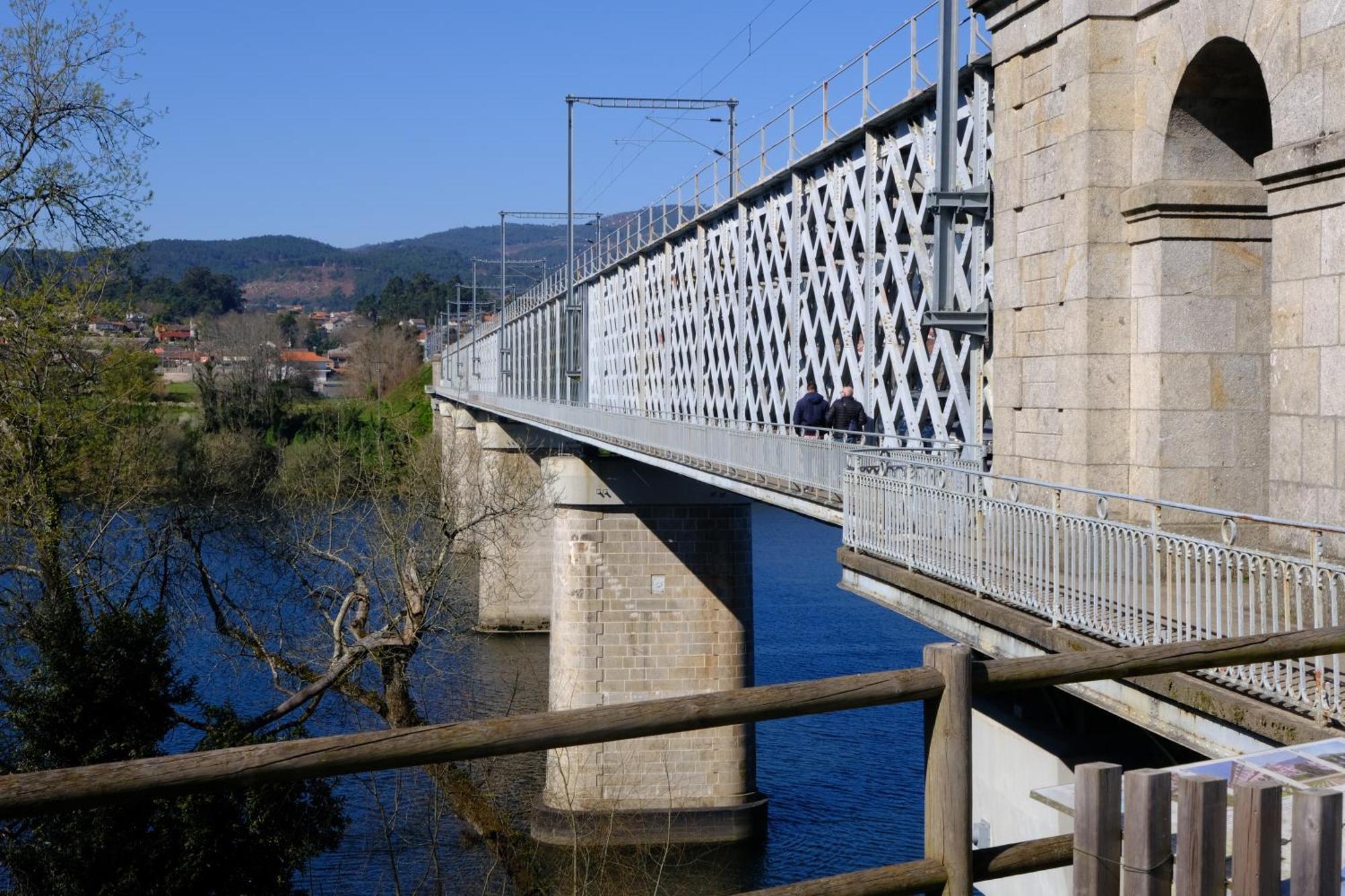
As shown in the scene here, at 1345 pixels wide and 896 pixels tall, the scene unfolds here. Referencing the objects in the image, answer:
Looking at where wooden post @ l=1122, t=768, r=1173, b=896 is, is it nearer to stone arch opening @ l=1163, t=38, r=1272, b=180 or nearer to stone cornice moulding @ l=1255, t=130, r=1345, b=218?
stone cornice moulding @ l=1255, t=130, r=1345, b=218

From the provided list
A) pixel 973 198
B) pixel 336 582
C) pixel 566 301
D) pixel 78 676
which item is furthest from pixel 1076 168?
pixel 566 301

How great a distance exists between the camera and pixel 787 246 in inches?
858

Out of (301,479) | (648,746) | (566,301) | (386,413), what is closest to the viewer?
(648,746)

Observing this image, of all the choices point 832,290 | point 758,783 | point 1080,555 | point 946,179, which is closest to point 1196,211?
point 946,179

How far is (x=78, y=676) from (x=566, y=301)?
2404cm

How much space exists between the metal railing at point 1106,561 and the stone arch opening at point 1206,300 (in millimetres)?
460

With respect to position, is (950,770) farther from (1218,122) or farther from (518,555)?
(518,555)

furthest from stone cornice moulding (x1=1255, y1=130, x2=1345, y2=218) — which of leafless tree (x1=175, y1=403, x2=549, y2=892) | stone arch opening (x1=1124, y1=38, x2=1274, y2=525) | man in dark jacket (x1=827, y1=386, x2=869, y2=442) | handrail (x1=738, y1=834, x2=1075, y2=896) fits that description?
leafless tree (x1=175, y1=403, x2=549, y2=892)

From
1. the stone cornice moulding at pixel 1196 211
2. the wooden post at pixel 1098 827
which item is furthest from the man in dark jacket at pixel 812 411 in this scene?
the wooden post at pixel 1098 827

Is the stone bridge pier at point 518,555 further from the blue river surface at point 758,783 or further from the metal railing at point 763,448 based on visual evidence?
the metal railing at point 763,448

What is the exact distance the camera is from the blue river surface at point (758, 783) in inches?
870

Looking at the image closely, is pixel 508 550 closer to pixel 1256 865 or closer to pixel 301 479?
pixel 301 479

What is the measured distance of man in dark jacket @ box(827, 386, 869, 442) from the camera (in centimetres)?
1769

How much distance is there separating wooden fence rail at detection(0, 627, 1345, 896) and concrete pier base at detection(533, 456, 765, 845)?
2466 cm
